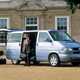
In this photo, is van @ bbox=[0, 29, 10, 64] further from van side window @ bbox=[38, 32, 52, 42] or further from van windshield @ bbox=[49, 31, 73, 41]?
van windshield @ bbox=[49, 31, 73, 41]

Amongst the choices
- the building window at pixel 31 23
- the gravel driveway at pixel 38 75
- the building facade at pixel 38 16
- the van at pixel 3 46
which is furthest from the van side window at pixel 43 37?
the building window at pixel 31 23

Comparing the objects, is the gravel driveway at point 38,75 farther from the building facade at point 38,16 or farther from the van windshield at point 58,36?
the building facade at point 38,16

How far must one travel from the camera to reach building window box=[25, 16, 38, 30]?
4834 centimetres

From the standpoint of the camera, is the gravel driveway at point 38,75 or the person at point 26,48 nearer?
the gravel driveway at point 38,75

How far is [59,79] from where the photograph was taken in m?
20.6

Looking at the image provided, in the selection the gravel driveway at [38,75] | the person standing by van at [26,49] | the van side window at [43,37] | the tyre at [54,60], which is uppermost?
the van side window at [43,37]

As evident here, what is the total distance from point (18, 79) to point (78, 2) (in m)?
7.93

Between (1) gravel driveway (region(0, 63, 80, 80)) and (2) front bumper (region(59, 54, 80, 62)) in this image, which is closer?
(1) gravel driveway (region(0, 63, 80, 80))

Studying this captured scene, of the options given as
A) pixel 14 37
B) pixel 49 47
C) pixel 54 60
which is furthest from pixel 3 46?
pixel 54 60

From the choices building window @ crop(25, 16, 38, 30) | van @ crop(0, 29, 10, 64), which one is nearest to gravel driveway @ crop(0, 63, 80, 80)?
van @ crop(0, 29, 10, 64)

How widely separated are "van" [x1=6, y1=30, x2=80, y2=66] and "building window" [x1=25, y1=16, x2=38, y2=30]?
725 inches

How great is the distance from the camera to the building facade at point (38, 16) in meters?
48.2

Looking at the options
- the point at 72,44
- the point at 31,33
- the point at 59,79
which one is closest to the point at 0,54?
the point at 31,33

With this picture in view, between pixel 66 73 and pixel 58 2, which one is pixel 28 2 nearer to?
pixel 58 2
